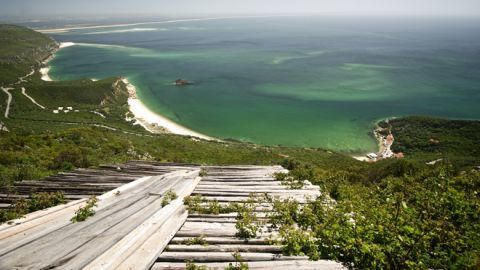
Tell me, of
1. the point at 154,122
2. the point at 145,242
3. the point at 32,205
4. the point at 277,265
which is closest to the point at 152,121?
the point at 154,122

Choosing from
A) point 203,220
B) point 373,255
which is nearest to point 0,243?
point 203,220

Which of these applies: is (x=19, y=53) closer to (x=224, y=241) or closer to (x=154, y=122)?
(x=154, y=122)

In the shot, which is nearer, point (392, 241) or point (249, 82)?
point (392, 241)

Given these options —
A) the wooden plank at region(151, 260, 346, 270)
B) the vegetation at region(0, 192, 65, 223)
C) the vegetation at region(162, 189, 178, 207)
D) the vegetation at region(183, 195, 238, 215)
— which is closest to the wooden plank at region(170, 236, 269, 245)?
the wooden plank at region(151, 260, 346, 270)

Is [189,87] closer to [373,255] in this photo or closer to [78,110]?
[78,110]

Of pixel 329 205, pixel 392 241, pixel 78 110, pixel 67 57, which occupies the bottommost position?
pixel 78 110

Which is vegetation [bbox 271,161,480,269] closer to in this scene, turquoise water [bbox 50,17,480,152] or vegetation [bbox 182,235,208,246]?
vegetation [bbox 182,235,208,246]
